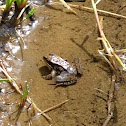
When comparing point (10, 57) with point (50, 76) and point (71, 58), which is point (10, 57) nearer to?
point (50, 76)

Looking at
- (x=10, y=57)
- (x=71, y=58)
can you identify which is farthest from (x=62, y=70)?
(x=10, y=57)

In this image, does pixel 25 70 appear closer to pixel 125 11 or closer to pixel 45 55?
pixel 45 55

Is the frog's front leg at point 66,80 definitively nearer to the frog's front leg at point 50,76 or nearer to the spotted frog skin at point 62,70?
the spotted frog skin at point 62,70

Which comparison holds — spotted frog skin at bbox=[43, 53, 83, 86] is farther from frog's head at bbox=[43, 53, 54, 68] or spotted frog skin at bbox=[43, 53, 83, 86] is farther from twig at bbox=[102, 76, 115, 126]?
twig at bbox=[102, 76, 115, 126]

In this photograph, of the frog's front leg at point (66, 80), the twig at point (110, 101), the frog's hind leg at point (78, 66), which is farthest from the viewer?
the frog's hind leg at point (78, 66)

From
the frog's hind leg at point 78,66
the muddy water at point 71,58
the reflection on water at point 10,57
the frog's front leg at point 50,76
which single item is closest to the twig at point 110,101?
the muddy water at point 71,58

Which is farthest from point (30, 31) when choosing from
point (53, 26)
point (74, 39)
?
point (74, 39)
